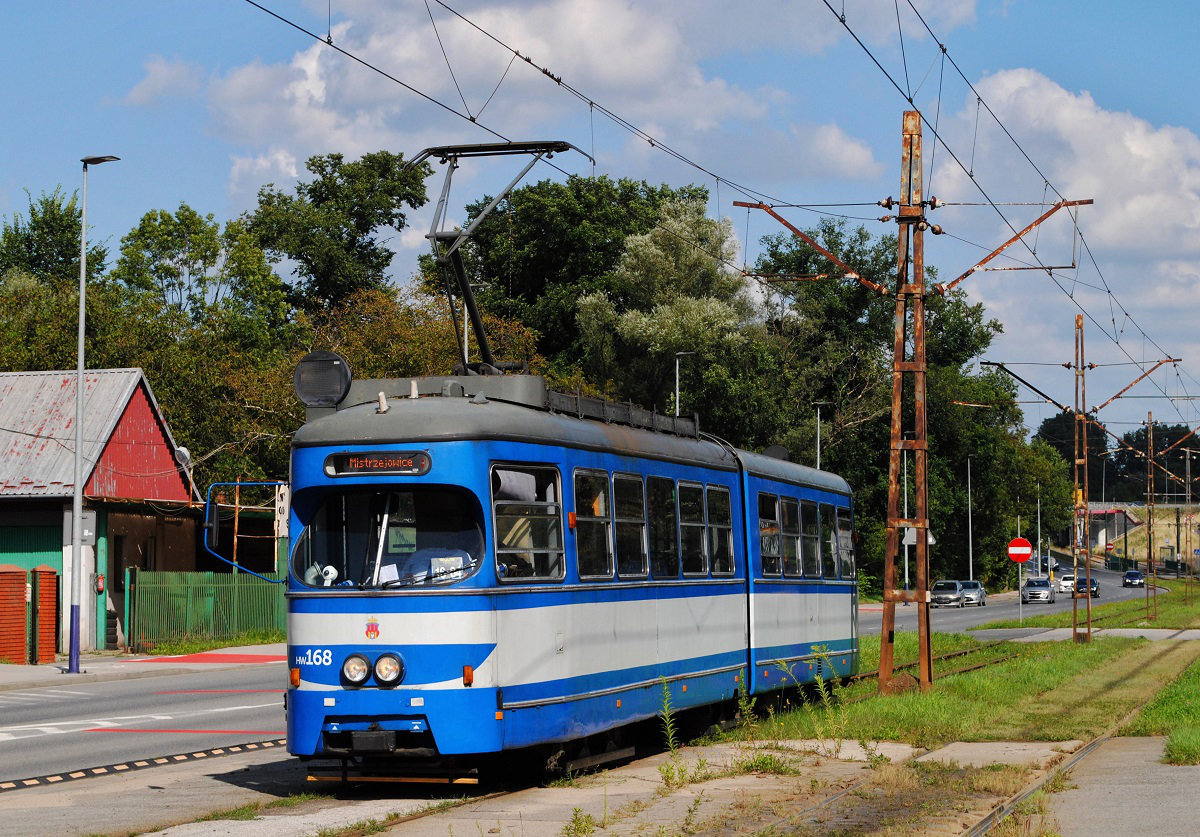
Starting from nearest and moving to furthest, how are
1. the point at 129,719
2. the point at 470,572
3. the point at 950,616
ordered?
the point at 470,572 → the point at 129,719 → the point at 950,616

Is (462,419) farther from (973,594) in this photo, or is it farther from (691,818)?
(973,594)

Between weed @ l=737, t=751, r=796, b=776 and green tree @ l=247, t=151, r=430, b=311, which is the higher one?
green tree @ l=247, t=151, r=430, b=311

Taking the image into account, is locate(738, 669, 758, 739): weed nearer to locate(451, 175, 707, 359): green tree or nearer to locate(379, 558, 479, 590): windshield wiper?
locate(379, 558, 479, 590): windshield wiper

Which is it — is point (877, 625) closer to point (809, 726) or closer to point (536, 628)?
point (809, 726)

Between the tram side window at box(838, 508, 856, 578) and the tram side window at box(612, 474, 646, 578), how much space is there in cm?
776

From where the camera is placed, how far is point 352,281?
75.0 metres

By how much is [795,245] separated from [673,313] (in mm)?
23643

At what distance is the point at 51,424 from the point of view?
127 ft

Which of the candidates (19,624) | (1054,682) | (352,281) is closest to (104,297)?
(352,281)

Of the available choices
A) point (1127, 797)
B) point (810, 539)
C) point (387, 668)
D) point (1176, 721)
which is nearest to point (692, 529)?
point (810, 539)

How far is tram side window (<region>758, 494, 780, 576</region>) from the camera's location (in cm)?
1838

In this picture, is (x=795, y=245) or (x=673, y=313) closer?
(x=673, y=313)

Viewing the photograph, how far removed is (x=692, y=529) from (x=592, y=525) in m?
2.64

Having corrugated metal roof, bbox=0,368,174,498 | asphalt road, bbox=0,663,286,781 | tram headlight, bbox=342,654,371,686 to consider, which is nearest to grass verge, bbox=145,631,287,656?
corrugated metal roof, bbox=0,368,174,498
